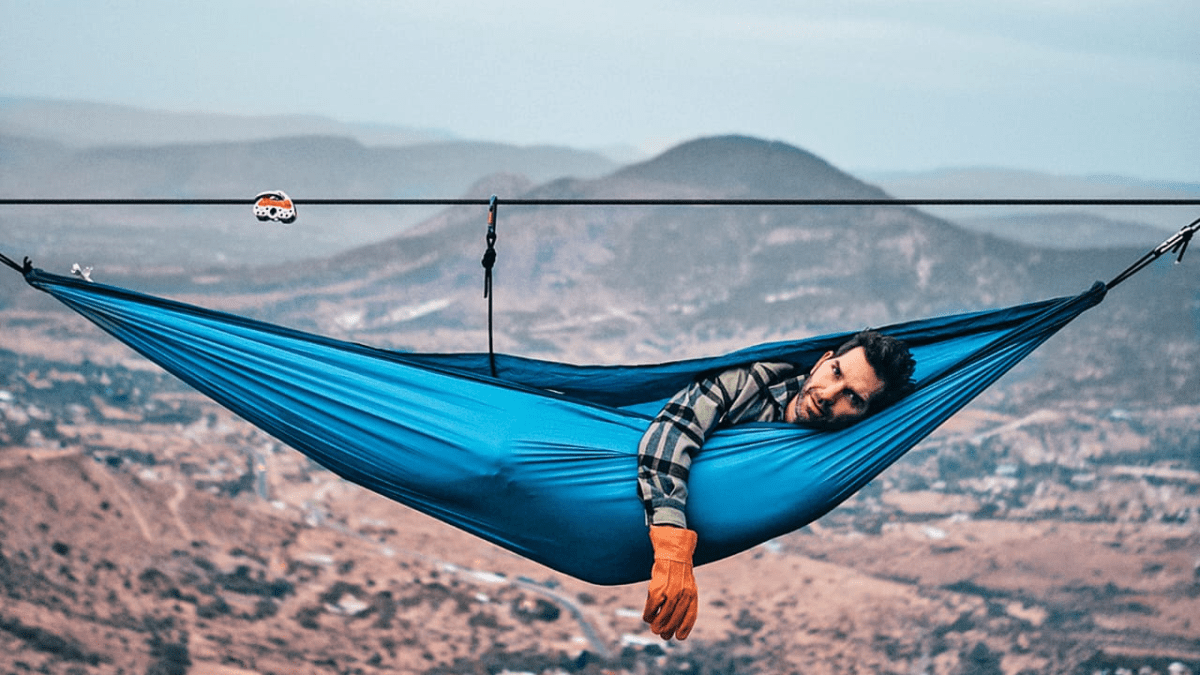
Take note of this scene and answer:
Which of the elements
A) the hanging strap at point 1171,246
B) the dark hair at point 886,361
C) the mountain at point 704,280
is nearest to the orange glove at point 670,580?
the dark hair at point 886,361

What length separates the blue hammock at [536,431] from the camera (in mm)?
1835

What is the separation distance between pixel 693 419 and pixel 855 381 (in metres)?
0.30

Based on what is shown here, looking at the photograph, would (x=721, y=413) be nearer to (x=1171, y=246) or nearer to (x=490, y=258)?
(x=490, y=258)

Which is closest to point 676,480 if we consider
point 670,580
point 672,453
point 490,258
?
point 672,453

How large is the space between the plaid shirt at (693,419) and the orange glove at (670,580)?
27mm

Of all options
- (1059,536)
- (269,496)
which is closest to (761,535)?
(269,496)

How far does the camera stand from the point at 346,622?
235 inches

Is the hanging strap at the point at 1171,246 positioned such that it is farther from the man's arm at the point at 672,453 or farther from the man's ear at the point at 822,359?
the man's arm at the point at 672,453

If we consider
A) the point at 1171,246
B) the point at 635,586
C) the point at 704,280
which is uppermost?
the point at 704,280

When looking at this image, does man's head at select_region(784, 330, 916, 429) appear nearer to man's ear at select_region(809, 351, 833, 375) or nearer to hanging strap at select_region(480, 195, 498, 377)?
man's ear at select_region(809, 351, 833, 375)

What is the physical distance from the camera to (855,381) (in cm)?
189

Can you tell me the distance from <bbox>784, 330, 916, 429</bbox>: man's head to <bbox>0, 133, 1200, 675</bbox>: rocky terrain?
4200 millimetres

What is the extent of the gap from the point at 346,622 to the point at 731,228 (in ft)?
24.3

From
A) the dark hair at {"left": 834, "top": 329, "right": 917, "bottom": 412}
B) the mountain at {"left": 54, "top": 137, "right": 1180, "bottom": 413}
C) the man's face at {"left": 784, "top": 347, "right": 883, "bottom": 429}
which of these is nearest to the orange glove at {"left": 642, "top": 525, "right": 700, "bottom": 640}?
the man's face at {"left": 784, "top": 347, "right": 883, "bottom": 429}
